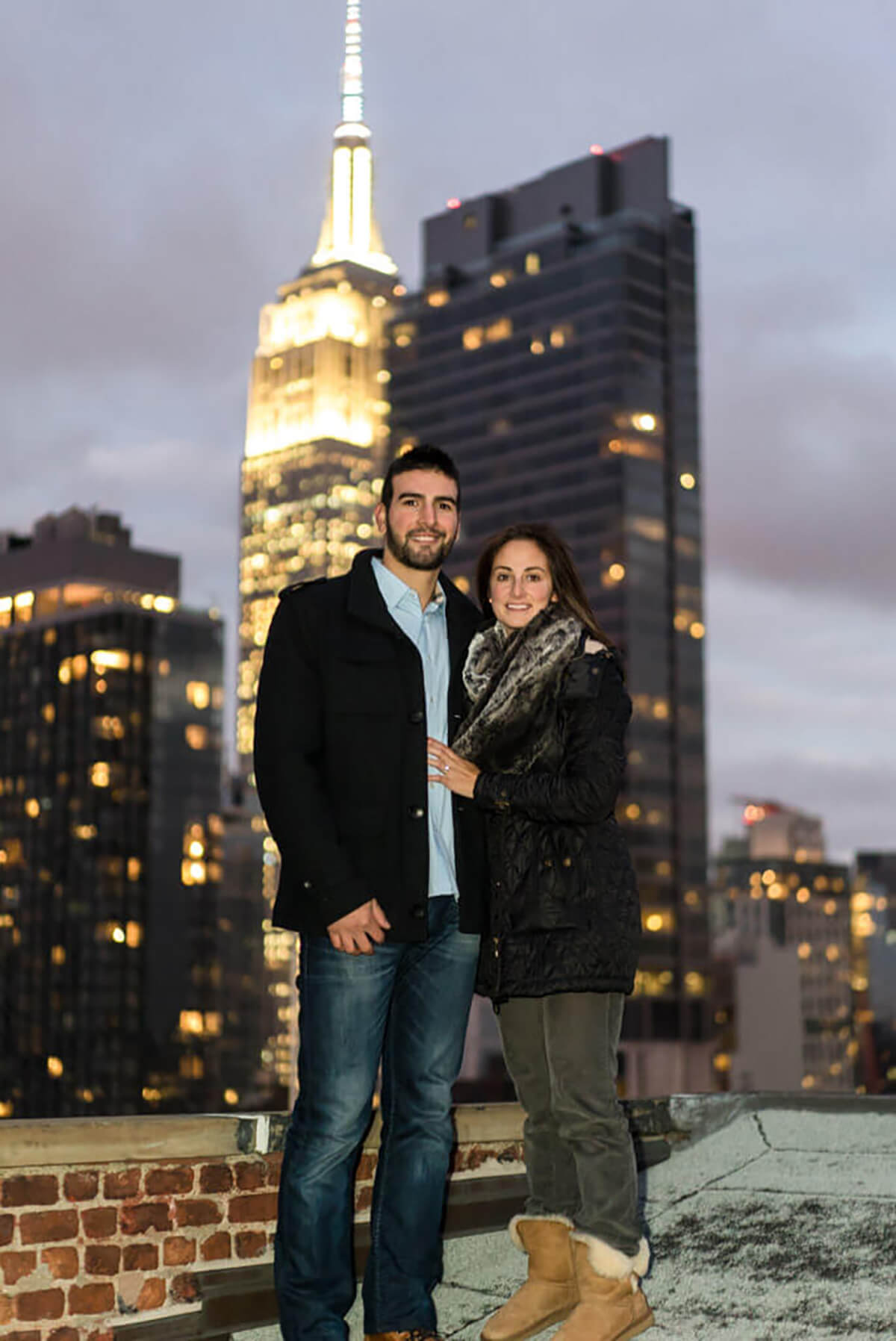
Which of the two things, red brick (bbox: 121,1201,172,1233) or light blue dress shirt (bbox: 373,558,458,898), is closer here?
light blue dress shirt (bbox: 373,558,458,898)

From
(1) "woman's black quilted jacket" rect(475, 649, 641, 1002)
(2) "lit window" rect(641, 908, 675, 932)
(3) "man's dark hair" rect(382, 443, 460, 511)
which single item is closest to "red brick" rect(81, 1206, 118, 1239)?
(1) "woman's black quilted jacket" rect(475, 649, 641, 1002)

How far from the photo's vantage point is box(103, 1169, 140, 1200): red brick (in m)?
5.33

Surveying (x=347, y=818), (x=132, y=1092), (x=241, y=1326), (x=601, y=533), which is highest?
(x=601, y=533)

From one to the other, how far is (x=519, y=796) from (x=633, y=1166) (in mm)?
1269

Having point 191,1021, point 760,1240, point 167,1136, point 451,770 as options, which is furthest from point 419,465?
point 191,1021

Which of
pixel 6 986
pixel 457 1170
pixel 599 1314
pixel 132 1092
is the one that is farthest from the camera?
pixel 6 986

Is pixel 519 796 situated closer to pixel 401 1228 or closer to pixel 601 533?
pixel 401 1228

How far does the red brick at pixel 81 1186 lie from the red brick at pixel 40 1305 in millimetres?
299

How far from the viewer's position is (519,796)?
195 inches

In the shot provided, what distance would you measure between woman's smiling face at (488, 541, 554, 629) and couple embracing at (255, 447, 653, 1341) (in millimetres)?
57

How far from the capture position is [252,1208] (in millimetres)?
5773

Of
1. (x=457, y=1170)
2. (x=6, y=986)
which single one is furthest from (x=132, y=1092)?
(x=457, y=1170)

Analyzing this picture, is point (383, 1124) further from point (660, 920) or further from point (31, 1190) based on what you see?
point (660, 920)

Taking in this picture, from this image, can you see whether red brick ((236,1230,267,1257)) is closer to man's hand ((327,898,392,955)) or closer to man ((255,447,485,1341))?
man ((255,447,485,1341))
